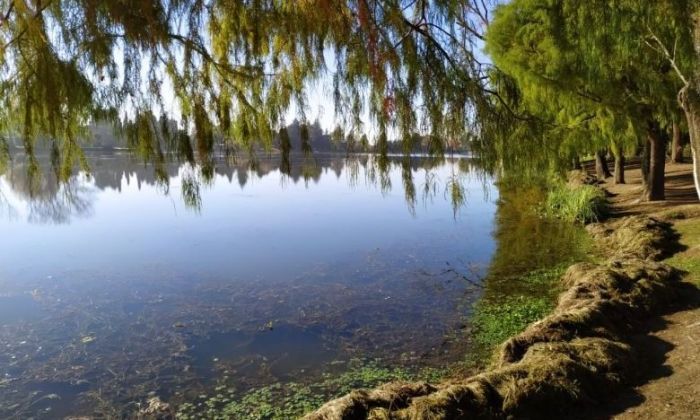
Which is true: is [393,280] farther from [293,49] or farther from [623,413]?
[293,49]

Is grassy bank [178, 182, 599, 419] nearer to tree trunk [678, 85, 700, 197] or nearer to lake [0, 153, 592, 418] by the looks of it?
lake [0, 153, 592, 418]

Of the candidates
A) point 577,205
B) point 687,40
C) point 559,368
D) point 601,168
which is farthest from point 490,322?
point 601,168

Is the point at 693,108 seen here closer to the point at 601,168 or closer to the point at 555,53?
the point at 555,53

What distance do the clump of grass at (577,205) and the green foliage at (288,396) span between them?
35.8ft

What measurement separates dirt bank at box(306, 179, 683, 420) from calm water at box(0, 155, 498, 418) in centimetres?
171

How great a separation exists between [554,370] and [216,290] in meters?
7.55

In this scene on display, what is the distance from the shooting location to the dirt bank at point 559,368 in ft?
14.7

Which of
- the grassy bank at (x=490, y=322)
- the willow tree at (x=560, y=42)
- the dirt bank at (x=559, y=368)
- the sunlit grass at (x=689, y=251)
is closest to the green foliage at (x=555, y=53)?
the willow tree at (x=560, y=42)

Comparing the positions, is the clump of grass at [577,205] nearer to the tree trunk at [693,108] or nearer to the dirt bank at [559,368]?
the dirt bank at [559,368]


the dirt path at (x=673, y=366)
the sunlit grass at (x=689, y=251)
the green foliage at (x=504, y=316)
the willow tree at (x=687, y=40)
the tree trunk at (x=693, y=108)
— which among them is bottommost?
the green foliage at (x=504, y=316)

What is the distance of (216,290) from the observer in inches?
428

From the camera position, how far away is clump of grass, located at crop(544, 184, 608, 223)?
15.9 meters

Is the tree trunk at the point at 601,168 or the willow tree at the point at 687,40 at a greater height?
the willow tree at the point at 687,40

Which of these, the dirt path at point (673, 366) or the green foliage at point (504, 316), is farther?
the green foliage at point (504, 316)
